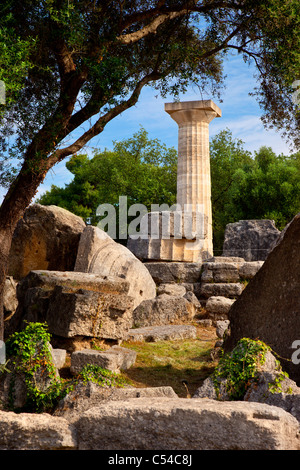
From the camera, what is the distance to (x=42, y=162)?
7.70 metres

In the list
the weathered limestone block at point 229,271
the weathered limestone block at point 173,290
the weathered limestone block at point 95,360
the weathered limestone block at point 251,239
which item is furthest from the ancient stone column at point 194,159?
the weathered limestone block at point 95,360

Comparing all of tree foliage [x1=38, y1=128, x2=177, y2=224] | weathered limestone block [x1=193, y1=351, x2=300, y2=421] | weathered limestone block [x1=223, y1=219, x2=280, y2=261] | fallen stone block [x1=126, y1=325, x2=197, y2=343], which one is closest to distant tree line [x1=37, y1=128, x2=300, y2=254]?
tree foliage [x1=38, y1=128, x2=177, y2=224]

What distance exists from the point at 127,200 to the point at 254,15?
21496 mm

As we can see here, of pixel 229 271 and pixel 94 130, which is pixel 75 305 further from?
→ pixel 229 271

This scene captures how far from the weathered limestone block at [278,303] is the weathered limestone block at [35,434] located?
2664 mm

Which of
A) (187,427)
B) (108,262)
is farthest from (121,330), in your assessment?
(187,427)

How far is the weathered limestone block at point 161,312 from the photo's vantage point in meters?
9.69

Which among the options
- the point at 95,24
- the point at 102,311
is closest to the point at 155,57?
the point at 95,24

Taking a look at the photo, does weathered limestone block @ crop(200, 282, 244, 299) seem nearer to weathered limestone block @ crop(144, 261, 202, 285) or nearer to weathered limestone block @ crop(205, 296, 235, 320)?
weathered limestone block @ crop(144, 261, 202, 285)

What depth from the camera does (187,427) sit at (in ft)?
11.4

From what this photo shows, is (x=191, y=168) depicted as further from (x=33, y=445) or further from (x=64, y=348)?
(x=33, y=445)

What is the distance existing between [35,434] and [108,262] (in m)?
6.95

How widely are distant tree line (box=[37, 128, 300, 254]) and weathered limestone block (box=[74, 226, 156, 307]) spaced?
15273 millimetres

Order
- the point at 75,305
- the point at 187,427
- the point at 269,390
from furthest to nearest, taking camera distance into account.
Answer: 1. the point at 75,305
2. the point at 269,390
3. the point at 187,427
